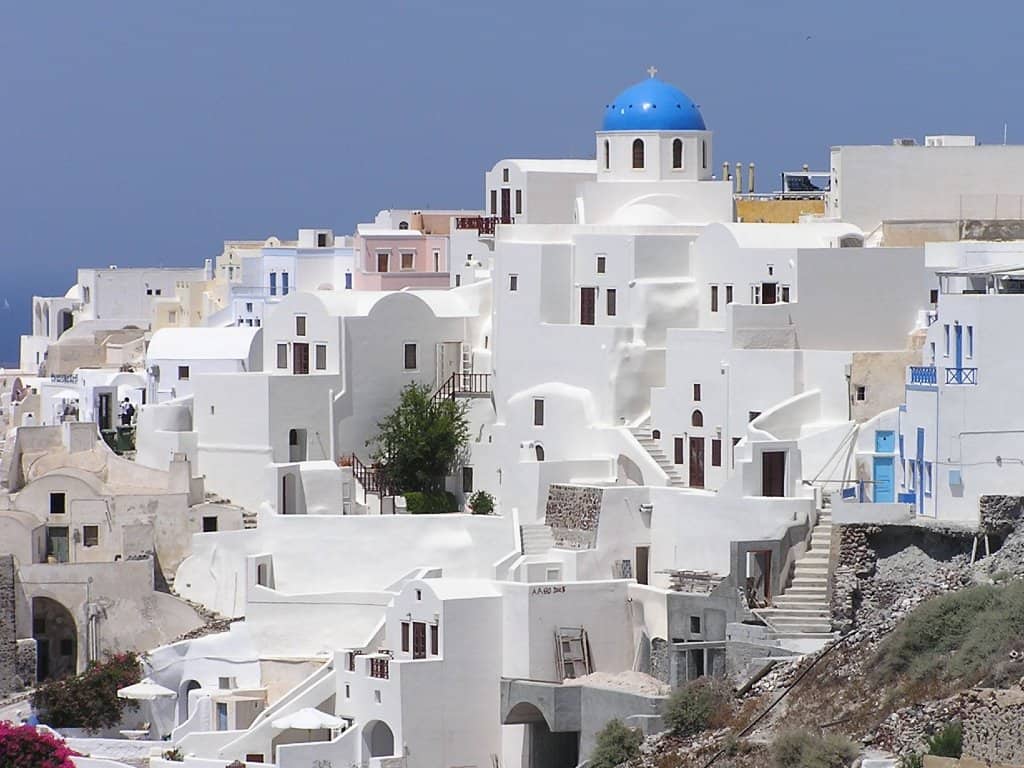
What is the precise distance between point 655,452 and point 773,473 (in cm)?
434

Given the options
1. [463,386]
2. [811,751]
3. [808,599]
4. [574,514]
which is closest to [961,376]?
[808,599]

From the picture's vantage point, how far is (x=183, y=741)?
187 feet

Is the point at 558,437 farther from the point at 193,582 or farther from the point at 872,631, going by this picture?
the point at 872,631

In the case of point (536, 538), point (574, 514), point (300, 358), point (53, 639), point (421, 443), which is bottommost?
point (53, 639)

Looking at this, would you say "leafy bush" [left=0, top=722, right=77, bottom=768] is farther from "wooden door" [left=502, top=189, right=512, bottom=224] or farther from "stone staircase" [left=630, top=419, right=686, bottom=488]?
"wooden door" [left=502, top=189, right=512, bottom=224]

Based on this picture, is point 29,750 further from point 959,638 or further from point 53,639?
point 959,638

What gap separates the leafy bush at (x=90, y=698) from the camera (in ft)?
193

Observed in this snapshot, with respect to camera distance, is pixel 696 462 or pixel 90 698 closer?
pixel 696 462

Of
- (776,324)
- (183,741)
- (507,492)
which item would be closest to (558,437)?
(507,492)

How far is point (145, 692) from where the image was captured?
192 ft

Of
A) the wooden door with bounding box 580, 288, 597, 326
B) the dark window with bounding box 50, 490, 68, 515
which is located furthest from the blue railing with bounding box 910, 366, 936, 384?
the dark window with bounding box 50, 490, 68, 515

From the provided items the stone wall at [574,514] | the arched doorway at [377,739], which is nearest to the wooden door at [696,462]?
the stone wall at [574,514]

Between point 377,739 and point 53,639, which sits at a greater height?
point 53,639

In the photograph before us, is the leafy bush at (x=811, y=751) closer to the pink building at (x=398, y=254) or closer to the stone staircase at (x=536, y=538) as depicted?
the stone staircase at (x=536, y=538)
